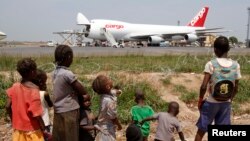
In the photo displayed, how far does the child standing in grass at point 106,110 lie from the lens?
399 cm

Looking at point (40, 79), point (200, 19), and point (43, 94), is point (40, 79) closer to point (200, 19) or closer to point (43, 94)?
point (43, 94)

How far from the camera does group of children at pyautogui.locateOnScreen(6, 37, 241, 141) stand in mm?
3650

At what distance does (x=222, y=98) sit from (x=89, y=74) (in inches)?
214

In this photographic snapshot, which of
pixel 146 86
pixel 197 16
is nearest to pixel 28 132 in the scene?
pixel 146 86

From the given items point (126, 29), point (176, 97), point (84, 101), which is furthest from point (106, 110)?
point (126, 29)

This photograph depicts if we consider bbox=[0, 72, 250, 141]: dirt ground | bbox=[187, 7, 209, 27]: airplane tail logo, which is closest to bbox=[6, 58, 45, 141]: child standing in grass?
bbox=[0, 72, 250, 141]: dirt ground

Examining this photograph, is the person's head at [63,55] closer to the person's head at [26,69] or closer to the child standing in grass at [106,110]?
the person's head at [26,69]

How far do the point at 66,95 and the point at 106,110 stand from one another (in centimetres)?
45

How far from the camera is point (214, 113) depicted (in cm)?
446

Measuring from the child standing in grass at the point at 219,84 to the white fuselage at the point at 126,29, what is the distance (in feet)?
109

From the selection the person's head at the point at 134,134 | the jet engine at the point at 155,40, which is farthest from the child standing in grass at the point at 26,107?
the jet engine at the point at 155,40

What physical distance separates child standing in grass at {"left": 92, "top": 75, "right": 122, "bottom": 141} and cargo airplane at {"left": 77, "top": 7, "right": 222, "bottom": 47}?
1182 inches

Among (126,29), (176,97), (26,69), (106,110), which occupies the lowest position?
(176,97)

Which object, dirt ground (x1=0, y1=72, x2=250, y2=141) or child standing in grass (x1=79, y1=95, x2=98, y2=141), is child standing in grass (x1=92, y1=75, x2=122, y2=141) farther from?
dirt ground (x1=0, y1=72, x2=250, y2=141)
